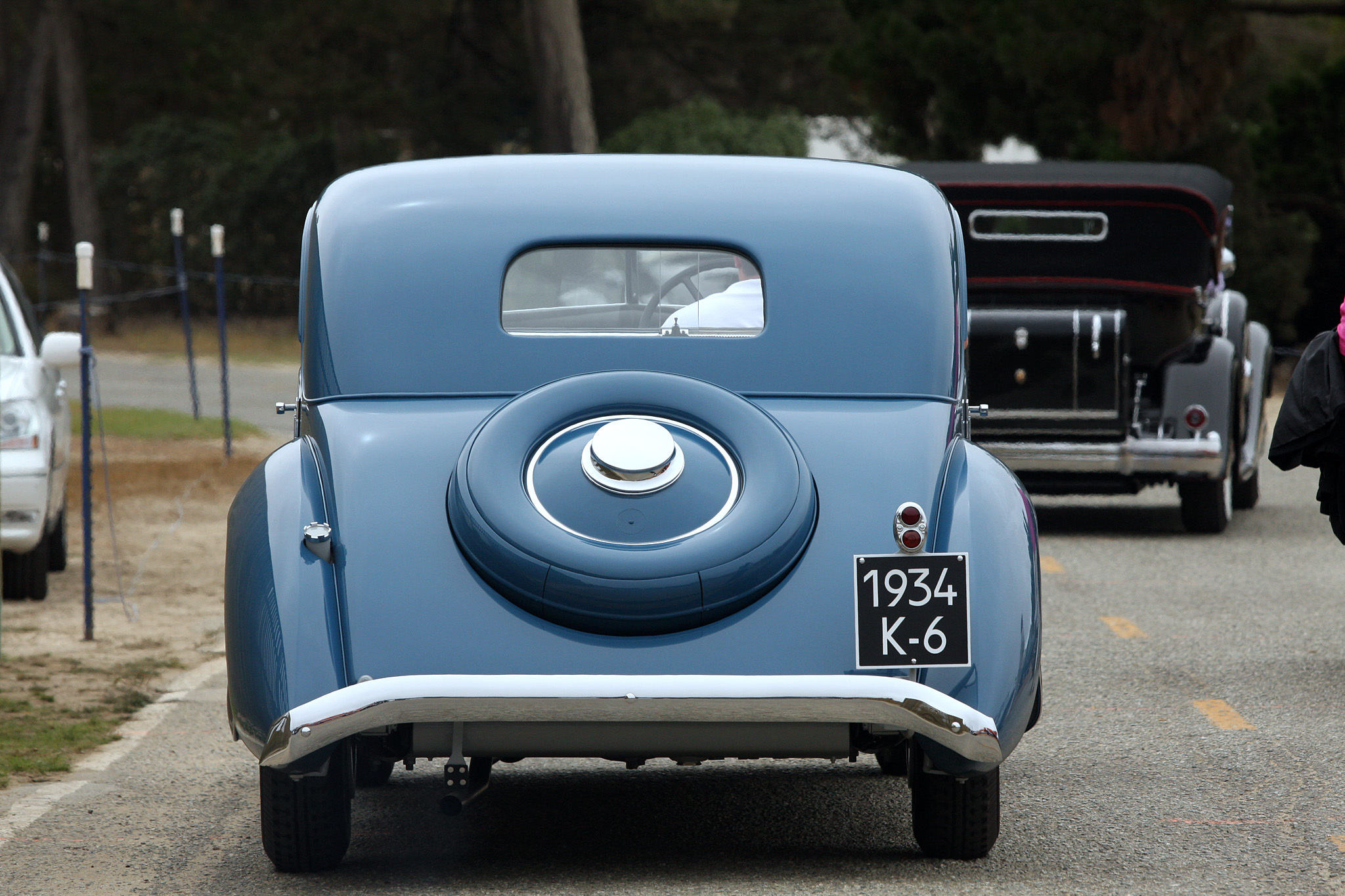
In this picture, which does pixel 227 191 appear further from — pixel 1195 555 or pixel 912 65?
pixel 1195 555

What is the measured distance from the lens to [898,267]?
16.7 ft

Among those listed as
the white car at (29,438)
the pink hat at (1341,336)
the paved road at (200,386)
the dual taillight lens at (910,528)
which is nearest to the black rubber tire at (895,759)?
the dual taillight lens at (910,528)

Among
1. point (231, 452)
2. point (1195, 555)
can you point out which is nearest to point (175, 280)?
point (231, 452)

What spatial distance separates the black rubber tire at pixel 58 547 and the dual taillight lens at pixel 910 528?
7.32 metres

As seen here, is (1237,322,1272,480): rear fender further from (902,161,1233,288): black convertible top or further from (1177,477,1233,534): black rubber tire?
(902,161,1233,288): black convertible top

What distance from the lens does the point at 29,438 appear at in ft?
30.9

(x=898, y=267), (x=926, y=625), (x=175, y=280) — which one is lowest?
(x=175, y=280)

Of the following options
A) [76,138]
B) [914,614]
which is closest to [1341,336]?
[914,614]

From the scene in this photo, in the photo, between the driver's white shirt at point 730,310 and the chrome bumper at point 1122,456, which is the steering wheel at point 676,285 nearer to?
the driver's white shirt at point 730,310

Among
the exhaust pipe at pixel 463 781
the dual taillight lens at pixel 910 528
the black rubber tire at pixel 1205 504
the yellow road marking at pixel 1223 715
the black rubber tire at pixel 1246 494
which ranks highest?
the dual taillight lens at pixel 910 528

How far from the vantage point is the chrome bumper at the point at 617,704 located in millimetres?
4059

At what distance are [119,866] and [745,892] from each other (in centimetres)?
161

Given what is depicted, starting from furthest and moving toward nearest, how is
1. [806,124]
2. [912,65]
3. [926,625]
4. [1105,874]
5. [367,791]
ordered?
1. [806,124]
2. [912,65]
3. [367,791]
4. [1105,874]
5. [926,625]

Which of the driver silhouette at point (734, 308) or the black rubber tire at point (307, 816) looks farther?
the driver silhouette at point (734, 308)
